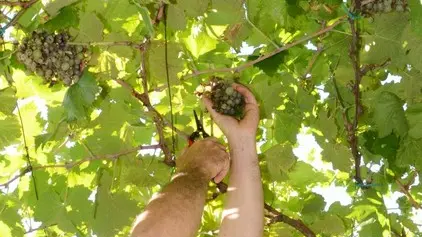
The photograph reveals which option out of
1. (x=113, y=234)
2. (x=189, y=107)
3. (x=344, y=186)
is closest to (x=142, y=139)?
(x=189, y=107)

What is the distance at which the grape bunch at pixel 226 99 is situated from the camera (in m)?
2.89

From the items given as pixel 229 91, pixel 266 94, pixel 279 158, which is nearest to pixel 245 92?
pixel 229 91

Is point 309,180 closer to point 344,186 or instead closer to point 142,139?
point 344,186

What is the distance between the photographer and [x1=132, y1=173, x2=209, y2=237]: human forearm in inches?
74.0

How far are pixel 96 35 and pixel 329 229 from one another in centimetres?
207

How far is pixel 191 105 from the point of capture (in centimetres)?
348

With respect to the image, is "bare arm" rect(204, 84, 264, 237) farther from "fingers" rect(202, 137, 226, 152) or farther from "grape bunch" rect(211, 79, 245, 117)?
"fingers" rect(202, 137, 226, 152)

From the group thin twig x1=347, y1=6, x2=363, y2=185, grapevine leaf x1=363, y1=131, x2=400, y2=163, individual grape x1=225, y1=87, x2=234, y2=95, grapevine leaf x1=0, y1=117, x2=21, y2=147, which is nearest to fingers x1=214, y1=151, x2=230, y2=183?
individual grape x1=225, y1=87, x2=234, y2=95

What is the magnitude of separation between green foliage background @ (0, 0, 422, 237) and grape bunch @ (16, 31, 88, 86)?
0.35ft

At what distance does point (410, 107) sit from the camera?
2.65 m

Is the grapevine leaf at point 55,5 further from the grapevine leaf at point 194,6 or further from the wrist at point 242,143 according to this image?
the wrist at point 242,143

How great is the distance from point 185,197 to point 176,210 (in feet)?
0.36

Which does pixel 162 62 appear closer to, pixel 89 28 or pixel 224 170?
pixel 89 28

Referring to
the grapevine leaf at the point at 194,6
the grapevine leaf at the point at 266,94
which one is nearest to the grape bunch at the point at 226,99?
the grapevine leaf at the point at 266,94
